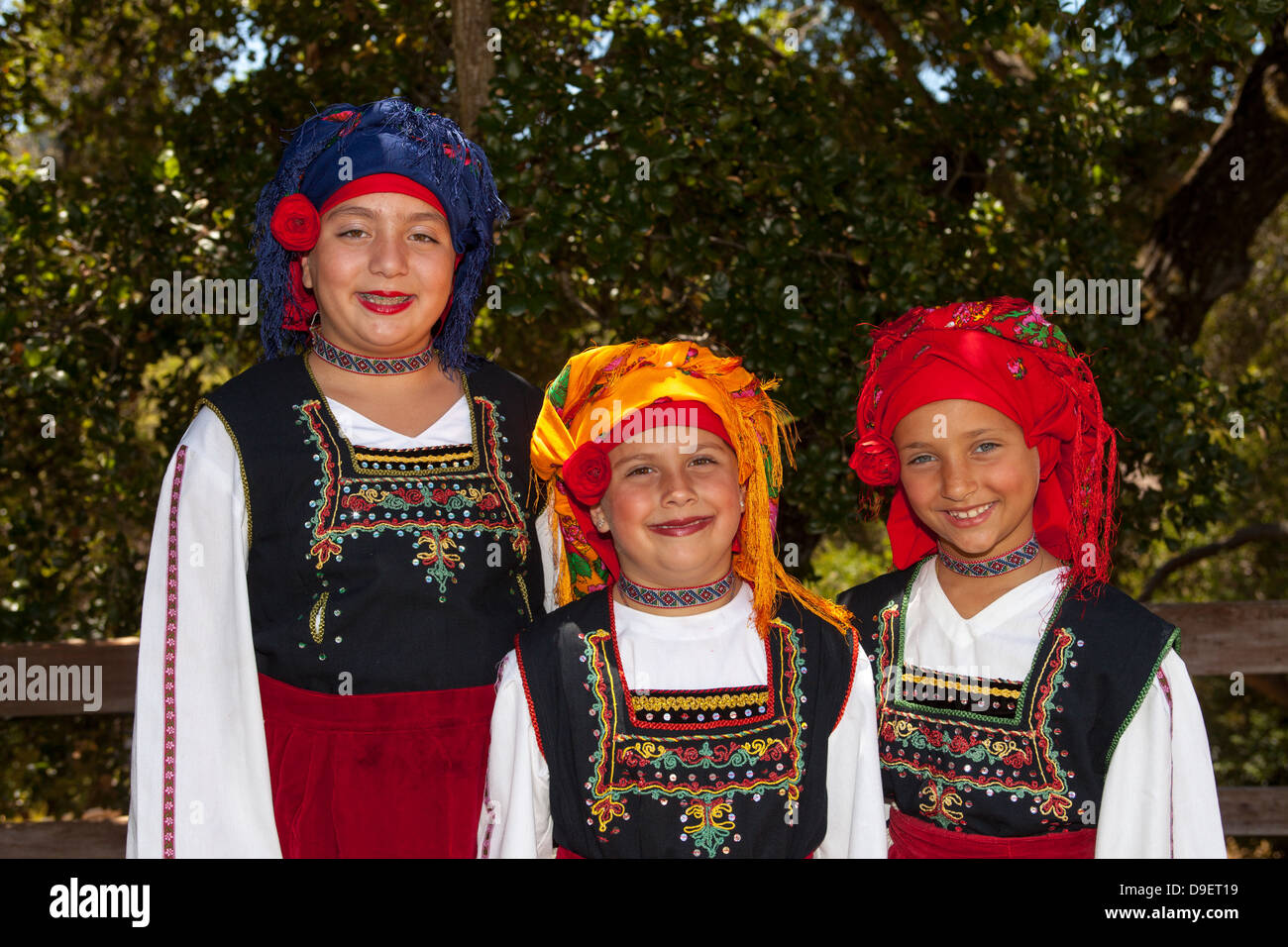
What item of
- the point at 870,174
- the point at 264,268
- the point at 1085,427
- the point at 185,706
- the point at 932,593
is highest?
the point at 870,174

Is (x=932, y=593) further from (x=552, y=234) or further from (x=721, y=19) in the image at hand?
(x=721, y=19)

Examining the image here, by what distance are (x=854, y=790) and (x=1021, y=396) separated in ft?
2.83

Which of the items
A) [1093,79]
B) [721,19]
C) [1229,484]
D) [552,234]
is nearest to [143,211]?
A: [552,234]

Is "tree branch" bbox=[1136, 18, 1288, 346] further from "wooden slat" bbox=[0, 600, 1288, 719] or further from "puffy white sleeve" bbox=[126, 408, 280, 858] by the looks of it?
"puffy white sleeve" bbox=[126, 408, 280, 858]

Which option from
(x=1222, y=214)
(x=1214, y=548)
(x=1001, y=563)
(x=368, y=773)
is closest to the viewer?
(x=368, y=773)

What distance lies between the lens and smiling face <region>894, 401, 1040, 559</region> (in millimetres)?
2406

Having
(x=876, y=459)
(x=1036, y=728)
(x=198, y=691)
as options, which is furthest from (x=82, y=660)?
(x=1036, y=728)

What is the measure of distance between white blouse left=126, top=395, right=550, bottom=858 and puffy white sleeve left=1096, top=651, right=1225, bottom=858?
157cm

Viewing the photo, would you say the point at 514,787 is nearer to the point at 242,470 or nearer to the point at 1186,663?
the point at 242,470

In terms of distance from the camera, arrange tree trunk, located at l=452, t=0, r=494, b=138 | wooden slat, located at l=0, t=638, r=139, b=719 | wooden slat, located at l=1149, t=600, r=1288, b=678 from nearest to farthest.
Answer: tree trunk, located at l=452, t=0, r=494, b=138, wooden slat, located at l=0, t=638, r=139, b=719, wooden slat, located at l=1149, t=600, r=1288, b=678

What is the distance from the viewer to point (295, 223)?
2383 mm

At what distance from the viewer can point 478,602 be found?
235cm

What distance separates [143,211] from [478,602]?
7.20 feet

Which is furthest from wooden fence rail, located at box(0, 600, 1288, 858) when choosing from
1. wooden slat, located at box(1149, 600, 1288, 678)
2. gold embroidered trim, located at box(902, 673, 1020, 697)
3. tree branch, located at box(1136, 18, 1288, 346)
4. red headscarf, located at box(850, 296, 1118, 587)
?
gold embroidered trim, located at box(902, 673, 1020, 697)
